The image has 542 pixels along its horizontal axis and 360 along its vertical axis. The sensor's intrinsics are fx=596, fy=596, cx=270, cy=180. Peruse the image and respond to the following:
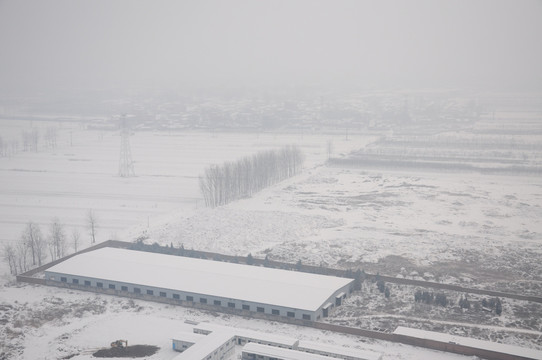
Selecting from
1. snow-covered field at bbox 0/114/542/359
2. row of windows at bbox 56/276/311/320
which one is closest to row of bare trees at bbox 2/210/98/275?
snow-covered field at bbox 0/114/542/359

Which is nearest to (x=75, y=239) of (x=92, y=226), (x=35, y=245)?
(x=35, y=245)

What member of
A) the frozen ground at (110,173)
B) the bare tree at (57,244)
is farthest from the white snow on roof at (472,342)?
the frozen ground at (110,173)

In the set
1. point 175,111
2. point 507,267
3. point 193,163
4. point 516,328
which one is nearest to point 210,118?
point 175,111

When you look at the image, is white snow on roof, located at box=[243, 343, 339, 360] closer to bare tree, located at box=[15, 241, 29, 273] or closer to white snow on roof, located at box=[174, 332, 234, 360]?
white snow on roof, located at box=[174, 332, 234, 360]

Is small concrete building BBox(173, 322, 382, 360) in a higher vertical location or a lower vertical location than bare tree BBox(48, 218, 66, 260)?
lower

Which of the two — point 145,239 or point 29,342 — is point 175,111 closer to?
point 145,239

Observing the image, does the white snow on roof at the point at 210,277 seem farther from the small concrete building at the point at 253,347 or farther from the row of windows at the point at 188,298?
the small concrete building at the point at 253,347
